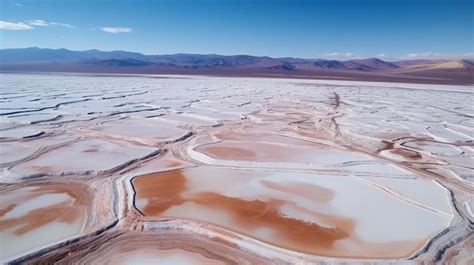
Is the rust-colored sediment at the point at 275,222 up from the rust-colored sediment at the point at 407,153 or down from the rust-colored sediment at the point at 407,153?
down

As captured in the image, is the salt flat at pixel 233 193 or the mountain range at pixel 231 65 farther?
the mountain range at pixel 231 65

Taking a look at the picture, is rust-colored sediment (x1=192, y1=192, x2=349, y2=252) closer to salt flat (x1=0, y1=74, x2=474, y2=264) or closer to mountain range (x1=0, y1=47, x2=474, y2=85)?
salt flat (x1=0, y1=74, x2=474, y2=264)

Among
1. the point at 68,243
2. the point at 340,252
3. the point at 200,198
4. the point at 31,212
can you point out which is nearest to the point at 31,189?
the point at 31,212

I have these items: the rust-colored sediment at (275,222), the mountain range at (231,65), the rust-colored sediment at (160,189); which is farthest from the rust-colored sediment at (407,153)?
the mountain range at (231,65)

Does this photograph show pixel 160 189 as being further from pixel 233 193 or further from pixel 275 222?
pixel 275 222

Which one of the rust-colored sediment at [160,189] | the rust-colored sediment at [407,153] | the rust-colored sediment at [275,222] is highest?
the rust-colored sediment at [407,153]

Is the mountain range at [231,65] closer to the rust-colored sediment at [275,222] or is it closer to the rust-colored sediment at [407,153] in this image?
the rust-colored sediment at [407,153]
